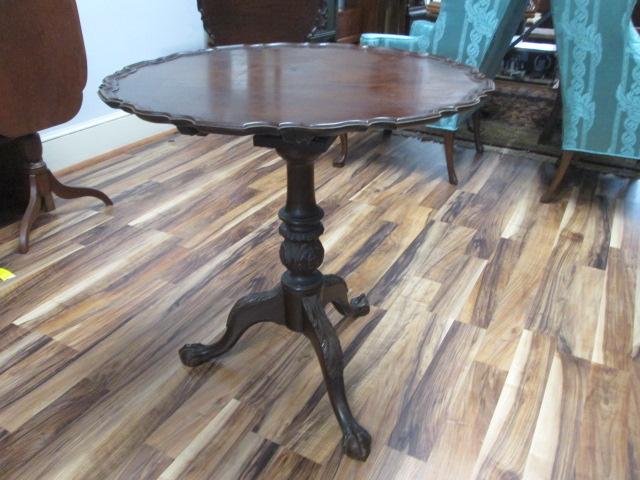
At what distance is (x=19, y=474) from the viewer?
110 cm

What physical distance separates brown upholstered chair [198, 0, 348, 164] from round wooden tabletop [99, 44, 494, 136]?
4.24 ft

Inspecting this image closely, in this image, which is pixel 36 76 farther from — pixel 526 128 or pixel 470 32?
pixel 526 128

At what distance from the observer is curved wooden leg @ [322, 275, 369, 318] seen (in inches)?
57.2

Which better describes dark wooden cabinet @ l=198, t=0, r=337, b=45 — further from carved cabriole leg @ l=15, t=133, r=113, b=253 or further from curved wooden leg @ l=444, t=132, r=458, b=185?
carved cabriole leg @ l=15, t=133, r=113, b=253

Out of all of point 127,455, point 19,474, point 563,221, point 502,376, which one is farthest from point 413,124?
point 563,221

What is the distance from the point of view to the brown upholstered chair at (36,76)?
5.50 feet

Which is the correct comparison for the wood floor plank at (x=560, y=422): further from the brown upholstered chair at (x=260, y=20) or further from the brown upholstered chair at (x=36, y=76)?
the brown upholstered chair at (x=36, y=76)

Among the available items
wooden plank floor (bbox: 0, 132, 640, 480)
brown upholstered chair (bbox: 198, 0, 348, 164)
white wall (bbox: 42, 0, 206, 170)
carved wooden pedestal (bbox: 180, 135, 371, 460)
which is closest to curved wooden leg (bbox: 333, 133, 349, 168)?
brown upholstered chair (bbox: 198, 0, 348, 164)

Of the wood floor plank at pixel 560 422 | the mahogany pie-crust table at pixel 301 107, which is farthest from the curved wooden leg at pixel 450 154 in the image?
the wood floor plank at pixel 560 422

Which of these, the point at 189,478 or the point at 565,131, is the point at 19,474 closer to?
the point at 189,478

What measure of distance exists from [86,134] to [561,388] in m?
2.32

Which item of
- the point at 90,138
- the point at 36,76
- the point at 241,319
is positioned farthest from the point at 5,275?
the point at 90,138

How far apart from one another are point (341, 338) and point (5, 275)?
3.73ft

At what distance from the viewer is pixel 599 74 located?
2.00 m
